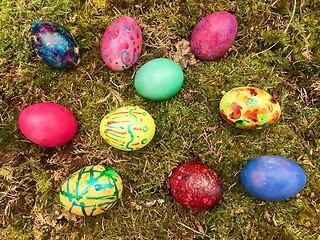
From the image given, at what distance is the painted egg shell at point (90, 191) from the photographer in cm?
243

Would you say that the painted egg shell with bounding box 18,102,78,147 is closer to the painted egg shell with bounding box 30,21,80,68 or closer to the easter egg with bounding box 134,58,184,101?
the painted egg shell with bounding box 30,21,80,68

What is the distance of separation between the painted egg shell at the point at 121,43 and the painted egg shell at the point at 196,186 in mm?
779

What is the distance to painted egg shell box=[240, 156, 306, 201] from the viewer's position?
96.3 inches

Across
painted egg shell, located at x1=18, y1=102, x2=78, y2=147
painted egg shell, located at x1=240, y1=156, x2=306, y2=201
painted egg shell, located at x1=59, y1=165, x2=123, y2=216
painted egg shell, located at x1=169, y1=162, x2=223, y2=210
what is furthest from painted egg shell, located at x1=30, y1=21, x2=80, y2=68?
painted egg shell, located at x1=240, y1=156, x2=306, y2=201

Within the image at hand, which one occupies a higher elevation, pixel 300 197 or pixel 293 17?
pixel 293 17

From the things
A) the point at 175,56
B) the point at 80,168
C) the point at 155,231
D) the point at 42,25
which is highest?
the point at 42,25

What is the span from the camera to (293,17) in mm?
2947

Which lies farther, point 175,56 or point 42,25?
point 175,56

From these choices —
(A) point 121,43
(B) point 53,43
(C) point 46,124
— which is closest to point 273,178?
(A) point 121,43

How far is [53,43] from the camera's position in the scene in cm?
258

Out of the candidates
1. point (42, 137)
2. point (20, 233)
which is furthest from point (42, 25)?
point (20, 233)

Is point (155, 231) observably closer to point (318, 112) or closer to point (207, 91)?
point (207, 91)

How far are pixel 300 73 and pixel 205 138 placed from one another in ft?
2.74

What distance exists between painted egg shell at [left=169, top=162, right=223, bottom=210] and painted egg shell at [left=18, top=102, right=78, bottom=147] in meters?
0.75
